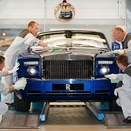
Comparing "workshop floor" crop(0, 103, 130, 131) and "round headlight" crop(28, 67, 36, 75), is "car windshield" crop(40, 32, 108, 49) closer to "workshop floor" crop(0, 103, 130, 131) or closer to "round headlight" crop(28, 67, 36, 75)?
"round headlight" crop(28, 67, 36, 75)

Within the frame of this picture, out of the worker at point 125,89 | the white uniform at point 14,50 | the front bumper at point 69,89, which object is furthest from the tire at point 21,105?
the worker at point 125,89

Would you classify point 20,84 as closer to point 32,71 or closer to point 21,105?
point 32,71

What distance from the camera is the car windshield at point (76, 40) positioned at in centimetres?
712

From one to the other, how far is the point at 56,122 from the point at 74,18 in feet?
27.1

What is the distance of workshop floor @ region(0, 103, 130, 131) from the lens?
5680mm

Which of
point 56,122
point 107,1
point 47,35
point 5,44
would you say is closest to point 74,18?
point 107,1

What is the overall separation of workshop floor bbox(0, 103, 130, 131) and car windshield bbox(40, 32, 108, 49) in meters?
1.34

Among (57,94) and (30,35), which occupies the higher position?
(30,35)

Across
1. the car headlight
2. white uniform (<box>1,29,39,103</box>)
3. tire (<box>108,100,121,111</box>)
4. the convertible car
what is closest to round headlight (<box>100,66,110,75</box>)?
the convertible car

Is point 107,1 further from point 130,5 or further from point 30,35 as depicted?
point 30,35

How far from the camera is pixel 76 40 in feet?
23.7

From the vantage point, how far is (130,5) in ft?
46.9

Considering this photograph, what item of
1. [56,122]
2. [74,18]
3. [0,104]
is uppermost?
[74,18]

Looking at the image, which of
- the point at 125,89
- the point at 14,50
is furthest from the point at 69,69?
the point at 14,50
